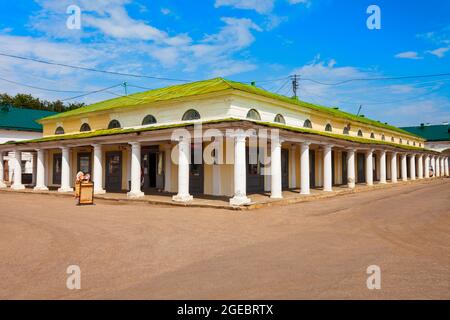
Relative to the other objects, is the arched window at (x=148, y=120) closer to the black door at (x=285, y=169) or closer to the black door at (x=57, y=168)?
the black door at (x=285, y=169)

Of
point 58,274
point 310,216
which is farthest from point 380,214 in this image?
point 58,274

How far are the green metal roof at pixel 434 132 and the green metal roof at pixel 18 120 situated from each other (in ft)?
175

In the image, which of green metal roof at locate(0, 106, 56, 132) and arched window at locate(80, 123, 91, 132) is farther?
green metal roof at locate(0, 106, 56, 132)

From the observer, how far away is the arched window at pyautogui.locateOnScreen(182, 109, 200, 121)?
18.3 meters

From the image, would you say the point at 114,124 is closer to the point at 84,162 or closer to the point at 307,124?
the point at 84,162

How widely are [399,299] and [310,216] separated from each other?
7.54 metres

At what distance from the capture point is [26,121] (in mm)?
39094

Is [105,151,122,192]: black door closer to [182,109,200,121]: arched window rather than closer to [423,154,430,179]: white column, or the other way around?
[182,109,200,121]: arched window

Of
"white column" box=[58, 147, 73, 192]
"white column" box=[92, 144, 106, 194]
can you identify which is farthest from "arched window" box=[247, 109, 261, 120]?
"white column" box=[58, 147, 73, 192]

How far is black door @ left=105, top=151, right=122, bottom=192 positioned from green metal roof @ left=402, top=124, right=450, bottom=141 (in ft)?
160

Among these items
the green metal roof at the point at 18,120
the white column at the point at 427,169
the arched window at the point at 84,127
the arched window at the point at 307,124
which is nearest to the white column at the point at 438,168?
the white column at the point at 427,169

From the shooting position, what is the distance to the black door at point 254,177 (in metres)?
19.9

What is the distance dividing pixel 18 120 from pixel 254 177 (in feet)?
98.9

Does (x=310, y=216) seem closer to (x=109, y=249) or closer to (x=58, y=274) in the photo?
(x=109, y=249)
